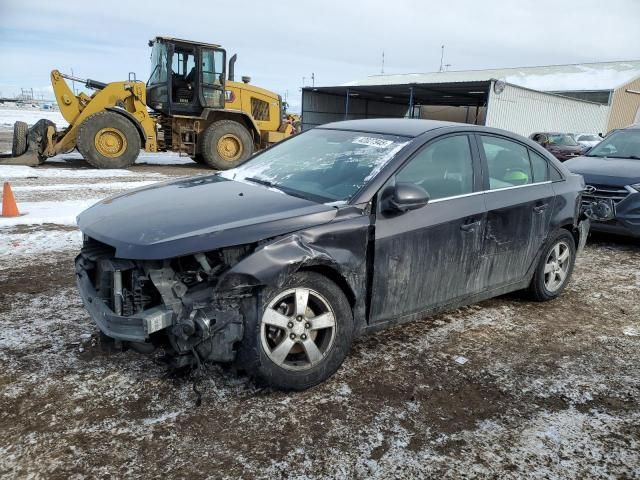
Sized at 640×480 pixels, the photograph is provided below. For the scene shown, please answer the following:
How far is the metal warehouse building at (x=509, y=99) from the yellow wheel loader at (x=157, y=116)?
1051 centimetres

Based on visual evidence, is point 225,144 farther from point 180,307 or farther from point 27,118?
point 27,118

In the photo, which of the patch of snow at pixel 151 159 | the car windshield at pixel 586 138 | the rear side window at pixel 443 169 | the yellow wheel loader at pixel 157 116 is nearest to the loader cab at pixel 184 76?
the yellow wheel loader at pixel 157 116

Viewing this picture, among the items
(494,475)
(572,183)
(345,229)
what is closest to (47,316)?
(345,229)

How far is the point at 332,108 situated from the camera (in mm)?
28359

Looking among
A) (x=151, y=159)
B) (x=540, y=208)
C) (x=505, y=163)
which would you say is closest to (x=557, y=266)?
(x=540, y=208)

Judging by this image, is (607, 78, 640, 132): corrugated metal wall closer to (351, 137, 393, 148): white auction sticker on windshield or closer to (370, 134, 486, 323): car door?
(370, 134, 486, 323): car door

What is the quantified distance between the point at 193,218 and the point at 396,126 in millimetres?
1855

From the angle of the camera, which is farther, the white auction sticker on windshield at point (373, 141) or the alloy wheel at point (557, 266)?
the alloy wheel at point (557, 266)

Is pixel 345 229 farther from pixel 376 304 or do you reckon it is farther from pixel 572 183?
pixel 572 183

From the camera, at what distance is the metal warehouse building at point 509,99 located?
821 inches

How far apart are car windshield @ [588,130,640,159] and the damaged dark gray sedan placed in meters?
4.11

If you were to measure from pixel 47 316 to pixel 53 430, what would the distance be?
1.58 metres

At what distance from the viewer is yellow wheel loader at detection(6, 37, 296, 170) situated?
12.4 m

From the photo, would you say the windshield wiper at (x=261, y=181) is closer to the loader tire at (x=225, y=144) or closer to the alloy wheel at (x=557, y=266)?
the alloy wheel at (x=557, y=266)
